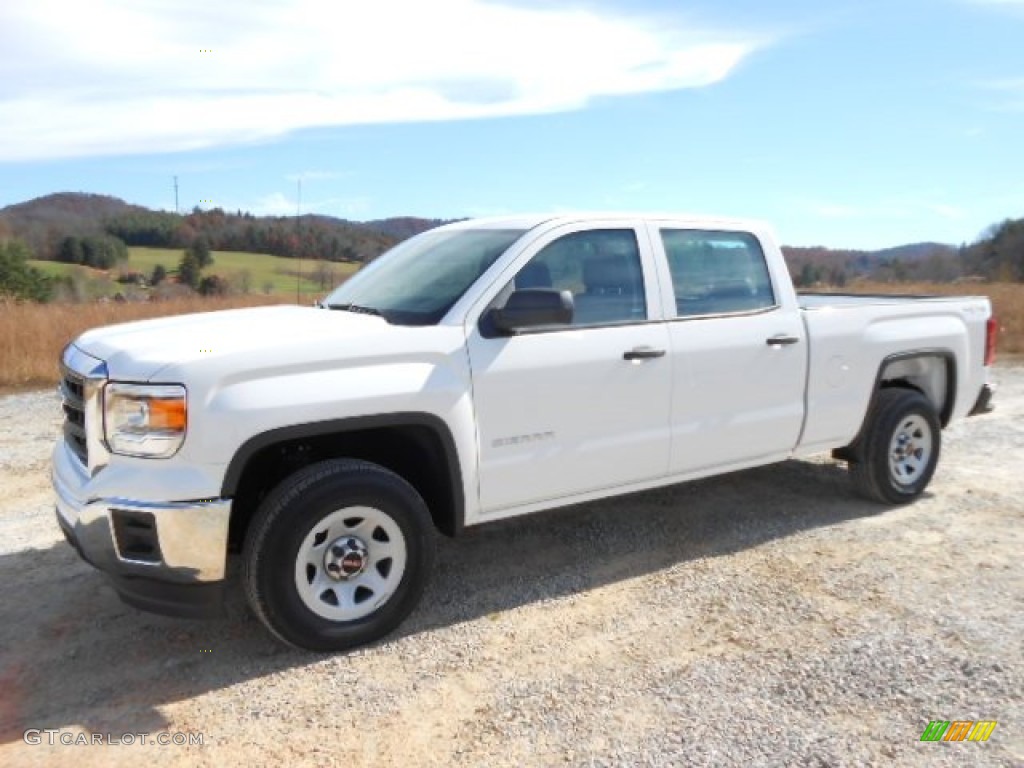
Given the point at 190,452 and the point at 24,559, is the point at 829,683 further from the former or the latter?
the point at 24,559

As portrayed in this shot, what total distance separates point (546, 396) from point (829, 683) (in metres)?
1.73

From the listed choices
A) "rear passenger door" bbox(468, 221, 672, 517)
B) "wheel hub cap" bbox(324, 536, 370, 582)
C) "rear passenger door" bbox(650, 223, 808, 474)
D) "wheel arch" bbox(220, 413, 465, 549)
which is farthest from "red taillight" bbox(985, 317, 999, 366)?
"wheel hub cap" bbox(324, 536, 370, 582)

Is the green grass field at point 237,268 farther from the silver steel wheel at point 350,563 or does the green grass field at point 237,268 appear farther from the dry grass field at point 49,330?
the silver steel wheel at point 350,563

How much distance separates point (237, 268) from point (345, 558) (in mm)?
27316

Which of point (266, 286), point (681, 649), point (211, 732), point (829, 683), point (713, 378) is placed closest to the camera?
point (211, 732)

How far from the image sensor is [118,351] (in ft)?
11.4

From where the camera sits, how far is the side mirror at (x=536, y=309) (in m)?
3.86

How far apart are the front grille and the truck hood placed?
0.51 feet

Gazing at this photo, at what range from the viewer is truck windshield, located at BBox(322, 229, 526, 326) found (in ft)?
13.5

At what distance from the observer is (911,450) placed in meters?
5.89

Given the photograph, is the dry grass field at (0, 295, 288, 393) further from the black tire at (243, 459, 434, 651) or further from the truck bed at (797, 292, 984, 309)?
the truck bed at (797, 292, 984, 309)

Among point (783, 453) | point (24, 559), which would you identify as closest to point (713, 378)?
point (783, 453)

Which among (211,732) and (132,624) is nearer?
(211,732)

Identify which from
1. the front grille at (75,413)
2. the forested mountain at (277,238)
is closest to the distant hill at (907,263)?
the forested mountain at (277,238)
